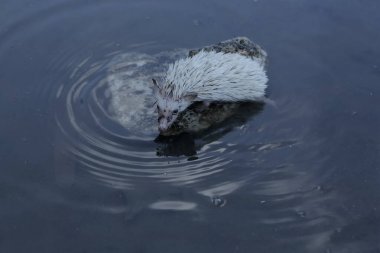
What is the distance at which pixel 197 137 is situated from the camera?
756 cm

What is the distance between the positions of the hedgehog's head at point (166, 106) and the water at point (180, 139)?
234mm

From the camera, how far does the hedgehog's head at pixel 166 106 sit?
748 cm

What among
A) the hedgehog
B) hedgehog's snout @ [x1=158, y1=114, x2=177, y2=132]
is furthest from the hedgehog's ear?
hedgehog's snout @ [x1=158, y1=114, x2=177, y2=132]

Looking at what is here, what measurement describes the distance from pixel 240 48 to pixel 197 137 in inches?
75.5

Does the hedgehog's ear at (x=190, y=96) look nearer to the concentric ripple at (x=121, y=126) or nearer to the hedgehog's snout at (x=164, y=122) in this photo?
the hedgehog's snout at (x=164, y=122)

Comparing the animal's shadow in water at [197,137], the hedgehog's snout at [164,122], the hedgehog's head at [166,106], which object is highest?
the hedgehog's head at [166,106]

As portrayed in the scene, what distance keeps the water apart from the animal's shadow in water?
2cm

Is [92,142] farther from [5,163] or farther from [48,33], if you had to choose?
[48,33]

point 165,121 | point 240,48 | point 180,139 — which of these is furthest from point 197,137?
point 240,48

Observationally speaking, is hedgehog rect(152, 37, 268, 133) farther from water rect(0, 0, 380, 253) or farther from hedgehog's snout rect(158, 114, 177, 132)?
water rect(0, 0, 380, 253)

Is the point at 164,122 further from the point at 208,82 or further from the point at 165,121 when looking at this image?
the point at 208,82

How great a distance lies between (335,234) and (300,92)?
2.67m

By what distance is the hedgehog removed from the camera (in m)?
7.62

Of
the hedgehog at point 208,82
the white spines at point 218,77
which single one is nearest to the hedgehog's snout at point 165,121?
the hedgehog at point 208,82
